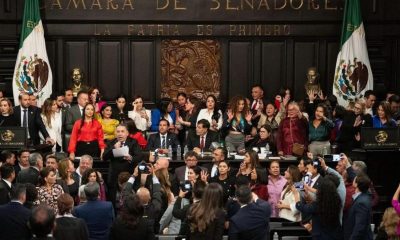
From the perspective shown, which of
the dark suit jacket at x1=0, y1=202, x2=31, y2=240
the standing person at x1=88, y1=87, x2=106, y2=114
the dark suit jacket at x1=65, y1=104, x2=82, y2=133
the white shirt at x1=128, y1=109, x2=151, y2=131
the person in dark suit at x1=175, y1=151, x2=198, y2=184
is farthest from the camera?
the standing person at x1=88, y1=87, x2=106, y2=114

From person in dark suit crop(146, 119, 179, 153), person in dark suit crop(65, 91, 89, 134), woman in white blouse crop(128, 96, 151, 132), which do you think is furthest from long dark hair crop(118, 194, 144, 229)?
woman in white blouse crop(128, 96, 151, 132)

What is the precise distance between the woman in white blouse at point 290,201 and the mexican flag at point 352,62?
7773 mm

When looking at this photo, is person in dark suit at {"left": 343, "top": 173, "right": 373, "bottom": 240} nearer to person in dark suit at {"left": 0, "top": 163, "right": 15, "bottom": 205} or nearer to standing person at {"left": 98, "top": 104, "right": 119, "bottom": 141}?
person in dark suit at {"left": 0, "top": 163, "right": 15, "bottom": 205}

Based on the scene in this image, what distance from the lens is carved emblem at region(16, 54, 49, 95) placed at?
22.0 m

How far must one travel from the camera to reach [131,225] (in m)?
11.5

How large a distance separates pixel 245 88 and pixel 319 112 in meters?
4.32

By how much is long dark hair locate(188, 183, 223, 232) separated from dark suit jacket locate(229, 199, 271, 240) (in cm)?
25

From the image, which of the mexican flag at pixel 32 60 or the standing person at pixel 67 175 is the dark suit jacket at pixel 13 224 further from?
the mexican flag at pixel 32 60

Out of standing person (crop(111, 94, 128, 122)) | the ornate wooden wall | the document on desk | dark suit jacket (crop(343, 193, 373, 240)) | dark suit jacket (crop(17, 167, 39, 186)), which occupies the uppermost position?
the ornate wooden wall

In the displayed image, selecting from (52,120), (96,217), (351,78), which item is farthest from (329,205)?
(351,78)

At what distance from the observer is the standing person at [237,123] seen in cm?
1928

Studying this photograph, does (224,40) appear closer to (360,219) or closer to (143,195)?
(143,195)

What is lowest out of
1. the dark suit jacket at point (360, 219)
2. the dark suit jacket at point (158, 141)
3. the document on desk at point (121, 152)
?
the dark suit jacket at point (360, 219)

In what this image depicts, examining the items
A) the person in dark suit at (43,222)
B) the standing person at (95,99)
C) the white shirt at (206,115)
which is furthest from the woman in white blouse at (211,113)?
the person in dark suit at (43,222)
